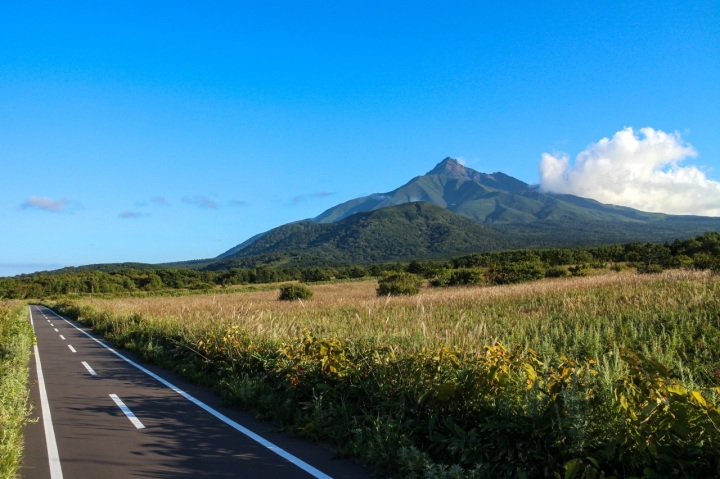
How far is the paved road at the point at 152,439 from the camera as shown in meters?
5.59

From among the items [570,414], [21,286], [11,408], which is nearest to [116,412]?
[11,408]

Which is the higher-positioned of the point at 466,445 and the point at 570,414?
the point at 570,414

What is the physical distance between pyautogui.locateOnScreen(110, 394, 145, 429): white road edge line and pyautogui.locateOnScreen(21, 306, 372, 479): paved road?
0.06 feet

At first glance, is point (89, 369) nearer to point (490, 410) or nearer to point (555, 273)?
point (490, 410)

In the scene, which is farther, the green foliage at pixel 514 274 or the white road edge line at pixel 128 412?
the green foliage at pixel 514 274

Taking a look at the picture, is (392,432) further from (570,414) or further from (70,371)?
(70,371)

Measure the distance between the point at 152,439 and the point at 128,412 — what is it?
77.2 inches

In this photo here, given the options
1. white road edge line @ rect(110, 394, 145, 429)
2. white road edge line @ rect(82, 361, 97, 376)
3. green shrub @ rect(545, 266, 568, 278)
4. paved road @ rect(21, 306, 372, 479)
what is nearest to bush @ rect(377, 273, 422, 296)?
green shrub @ rect(545, 266, 568, 278)

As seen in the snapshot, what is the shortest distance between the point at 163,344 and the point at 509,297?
41.3ft

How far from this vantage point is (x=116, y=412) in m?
8.41

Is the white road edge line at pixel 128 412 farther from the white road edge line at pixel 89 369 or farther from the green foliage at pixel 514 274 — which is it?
the green foliage at pixel 514 274

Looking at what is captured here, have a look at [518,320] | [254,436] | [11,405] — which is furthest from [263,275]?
[254,436]

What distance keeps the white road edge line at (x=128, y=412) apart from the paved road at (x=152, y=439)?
0.7 inches

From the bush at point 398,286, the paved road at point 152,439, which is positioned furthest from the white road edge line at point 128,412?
the bush at point 398,286
